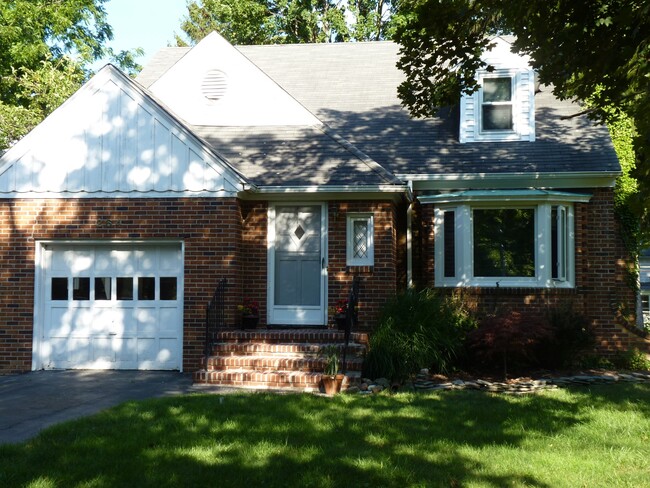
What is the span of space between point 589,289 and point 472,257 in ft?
7.53

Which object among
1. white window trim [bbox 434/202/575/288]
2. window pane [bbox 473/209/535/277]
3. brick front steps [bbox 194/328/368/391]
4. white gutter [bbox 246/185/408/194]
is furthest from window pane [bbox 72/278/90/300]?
window pane [bbox 473/209/535/277]

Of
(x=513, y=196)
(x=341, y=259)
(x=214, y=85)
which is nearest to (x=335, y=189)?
(x=341, y=259)

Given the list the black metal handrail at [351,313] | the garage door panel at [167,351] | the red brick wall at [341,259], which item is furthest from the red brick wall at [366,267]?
the garage door panel at [167,351]

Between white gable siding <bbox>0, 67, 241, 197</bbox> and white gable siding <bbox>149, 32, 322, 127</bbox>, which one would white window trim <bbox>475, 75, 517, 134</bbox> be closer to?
white gable siding <bbox>149, 32, 322, 127</bbox>

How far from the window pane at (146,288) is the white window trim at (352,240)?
132 inches

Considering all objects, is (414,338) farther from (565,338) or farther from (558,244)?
(558,244)

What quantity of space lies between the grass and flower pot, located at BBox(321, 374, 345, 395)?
2.46ft

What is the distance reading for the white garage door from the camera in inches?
488

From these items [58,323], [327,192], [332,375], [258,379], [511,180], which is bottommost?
[258,379]

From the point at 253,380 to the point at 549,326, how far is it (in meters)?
4.93

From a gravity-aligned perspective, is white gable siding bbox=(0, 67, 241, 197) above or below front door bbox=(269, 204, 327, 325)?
above

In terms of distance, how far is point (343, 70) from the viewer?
18.3m

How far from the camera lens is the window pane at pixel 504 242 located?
13.9 meters

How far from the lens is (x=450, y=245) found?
14.1 m
